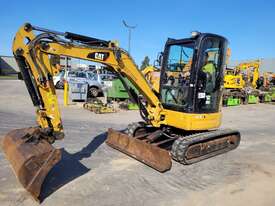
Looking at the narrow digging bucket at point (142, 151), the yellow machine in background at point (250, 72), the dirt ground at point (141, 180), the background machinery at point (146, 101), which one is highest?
the yellow machine in background at point (250, 72)

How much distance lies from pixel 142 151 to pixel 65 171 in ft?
5.22

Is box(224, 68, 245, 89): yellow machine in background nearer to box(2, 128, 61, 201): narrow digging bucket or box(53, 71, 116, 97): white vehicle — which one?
box(53, 71, 116, 97): white vehicle

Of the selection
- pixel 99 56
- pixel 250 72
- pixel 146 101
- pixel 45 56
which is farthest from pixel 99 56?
pixel 250 72

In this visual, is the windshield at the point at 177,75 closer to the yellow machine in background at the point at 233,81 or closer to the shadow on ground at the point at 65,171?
the shadow on ground at the point at 65,171

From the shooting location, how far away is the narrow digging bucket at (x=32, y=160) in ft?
11.9

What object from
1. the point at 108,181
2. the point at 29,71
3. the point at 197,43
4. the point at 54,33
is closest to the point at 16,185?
the point at 108,181

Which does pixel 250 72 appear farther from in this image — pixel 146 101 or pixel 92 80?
pixel 146 101

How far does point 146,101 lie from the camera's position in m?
6.03

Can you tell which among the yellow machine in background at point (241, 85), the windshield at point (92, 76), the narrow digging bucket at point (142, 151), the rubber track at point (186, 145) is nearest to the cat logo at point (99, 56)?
the narrow digging bucket at point (142, 151)

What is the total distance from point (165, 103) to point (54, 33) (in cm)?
299

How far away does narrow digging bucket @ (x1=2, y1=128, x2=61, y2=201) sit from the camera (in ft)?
11.9

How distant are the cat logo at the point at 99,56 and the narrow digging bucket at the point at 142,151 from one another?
1917 millimetres

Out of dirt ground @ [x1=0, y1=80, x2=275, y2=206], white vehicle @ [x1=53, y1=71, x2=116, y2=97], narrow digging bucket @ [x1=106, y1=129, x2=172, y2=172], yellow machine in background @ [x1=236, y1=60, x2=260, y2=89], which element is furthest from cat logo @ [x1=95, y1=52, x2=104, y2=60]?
yellow machine in background @ [x1=236, y1=60, x2=260, y2=89]

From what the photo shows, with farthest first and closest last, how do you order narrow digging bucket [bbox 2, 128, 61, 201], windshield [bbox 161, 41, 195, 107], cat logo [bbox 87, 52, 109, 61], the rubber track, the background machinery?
windshield [bbox 161, 41, 195, 107], the rubber track, cat logo [bbox 87, 52, 109, 61], the background machinery, narrow digging bucket [bbox 2, 128, 61, 201]
